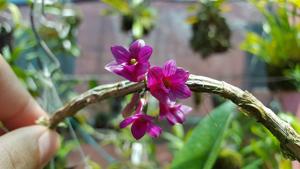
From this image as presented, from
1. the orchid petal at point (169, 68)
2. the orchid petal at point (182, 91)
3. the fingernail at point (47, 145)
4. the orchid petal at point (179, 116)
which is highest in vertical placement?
the orchid petal at point (169, 68)

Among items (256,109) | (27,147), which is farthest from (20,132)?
(256,109)

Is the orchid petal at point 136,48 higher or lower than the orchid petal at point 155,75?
higher

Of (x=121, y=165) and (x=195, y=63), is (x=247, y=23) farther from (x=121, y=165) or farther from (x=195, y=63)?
(x=121, y=165)

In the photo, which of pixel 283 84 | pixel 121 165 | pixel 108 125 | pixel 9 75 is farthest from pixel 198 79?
pixel 108 125

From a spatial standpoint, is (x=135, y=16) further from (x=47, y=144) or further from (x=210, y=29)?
(x=47, y=144)

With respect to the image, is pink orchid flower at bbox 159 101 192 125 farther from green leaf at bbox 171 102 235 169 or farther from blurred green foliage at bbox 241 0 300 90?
blurred green foliage at bbox 241 0 300 90

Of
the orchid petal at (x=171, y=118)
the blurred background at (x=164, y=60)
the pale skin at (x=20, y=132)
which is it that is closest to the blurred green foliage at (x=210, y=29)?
the blurred background at (x=164, y=60)

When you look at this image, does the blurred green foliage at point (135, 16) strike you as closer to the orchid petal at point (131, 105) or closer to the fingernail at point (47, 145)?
the fingernail at point (47, 145)
